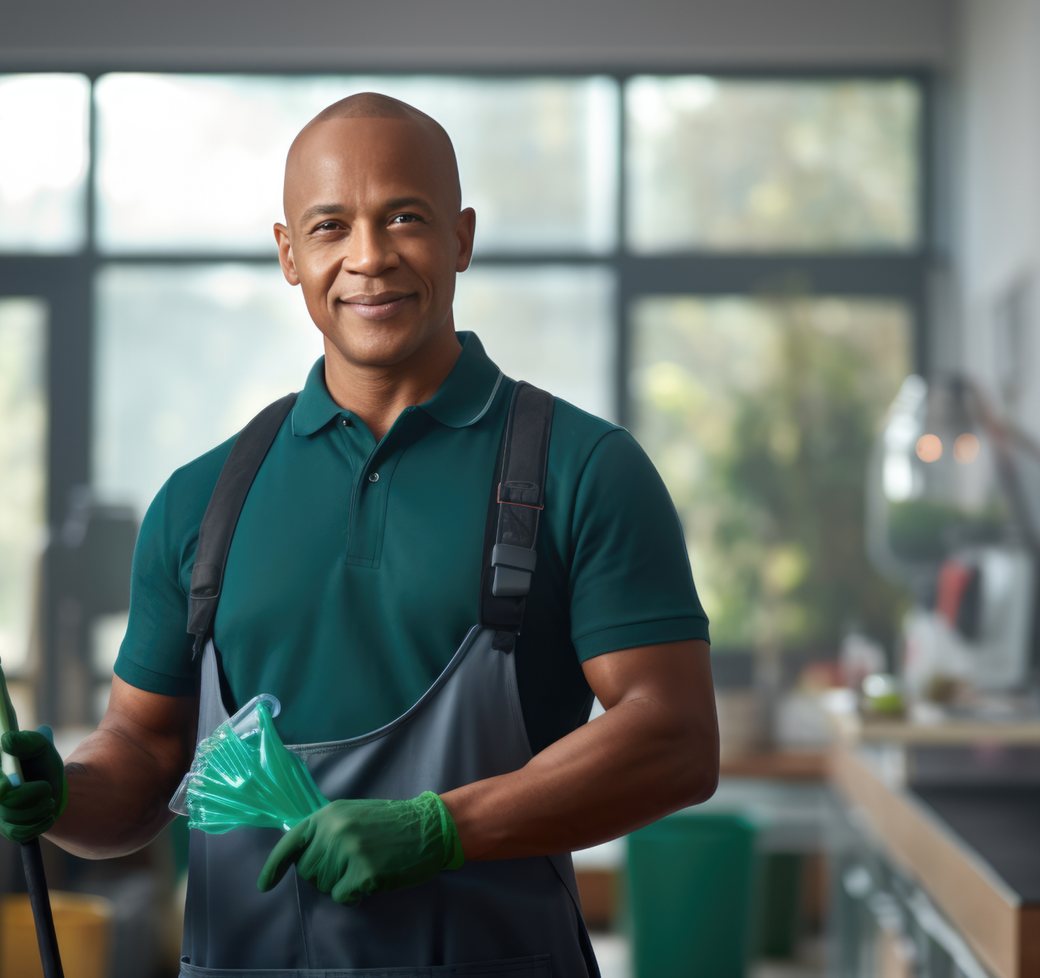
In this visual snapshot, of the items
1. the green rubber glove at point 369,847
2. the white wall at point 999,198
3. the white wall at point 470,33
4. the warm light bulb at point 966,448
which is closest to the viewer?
the green rubber glove at point 369,847

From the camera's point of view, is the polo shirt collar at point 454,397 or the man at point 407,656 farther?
the polo shirt collar at point 454,397

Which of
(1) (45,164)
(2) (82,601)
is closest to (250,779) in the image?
(2) (82,601)

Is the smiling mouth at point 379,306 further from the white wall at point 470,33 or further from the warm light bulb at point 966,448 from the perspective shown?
the white wall at point 470,33

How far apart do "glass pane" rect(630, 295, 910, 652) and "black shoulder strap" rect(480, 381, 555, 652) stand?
2.97 m

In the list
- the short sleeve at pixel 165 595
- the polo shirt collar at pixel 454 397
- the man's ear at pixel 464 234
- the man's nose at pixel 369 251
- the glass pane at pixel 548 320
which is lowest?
the short sleeve at pixel 165 595

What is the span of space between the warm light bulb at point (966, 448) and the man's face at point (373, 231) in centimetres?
210

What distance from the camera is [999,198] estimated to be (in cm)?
339

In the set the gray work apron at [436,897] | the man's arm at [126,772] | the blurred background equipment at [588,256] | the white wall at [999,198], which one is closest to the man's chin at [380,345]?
the gray work apron at [436,897]

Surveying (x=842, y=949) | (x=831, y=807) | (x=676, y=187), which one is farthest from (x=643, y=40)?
(x=842, y=949)

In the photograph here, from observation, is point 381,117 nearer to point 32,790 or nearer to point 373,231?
point 373,231

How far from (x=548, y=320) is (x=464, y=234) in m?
2.96

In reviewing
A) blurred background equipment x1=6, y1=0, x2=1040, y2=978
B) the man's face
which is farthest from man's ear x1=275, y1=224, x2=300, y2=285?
blurred background equipment x1=6, y1=0, x2=1040, y2=978

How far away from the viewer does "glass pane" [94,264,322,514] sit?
3928 mm

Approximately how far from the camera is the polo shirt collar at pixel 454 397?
97cm
